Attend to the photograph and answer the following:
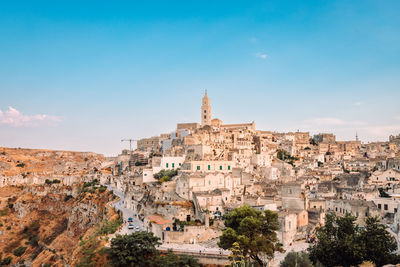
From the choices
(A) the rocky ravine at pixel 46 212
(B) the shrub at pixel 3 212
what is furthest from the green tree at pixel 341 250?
(B) the shrub at pixel 3 212

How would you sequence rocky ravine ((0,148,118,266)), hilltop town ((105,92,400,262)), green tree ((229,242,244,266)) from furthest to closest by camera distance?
1. rocky ravine ((0,148,118,266))
2. hilltop town ((105,92,400,262))
3. green tree ((229,242,244,266))

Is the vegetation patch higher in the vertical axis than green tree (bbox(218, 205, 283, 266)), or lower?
higher

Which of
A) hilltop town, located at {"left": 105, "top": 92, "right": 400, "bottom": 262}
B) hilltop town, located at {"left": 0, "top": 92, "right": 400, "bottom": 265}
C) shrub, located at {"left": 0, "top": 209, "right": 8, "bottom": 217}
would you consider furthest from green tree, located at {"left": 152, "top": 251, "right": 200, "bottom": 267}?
shrub, located at {"left": 0, "top": 209, "right": 8, "bottom": 217}

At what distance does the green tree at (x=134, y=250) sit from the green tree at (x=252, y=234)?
684cm

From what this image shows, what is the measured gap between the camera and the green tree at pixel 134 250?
29.1m

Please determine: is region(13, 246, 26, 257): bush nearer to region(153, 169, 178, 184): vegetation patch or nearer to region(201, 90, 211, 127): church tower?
region(153, 169, 178, 184): vegetation patch

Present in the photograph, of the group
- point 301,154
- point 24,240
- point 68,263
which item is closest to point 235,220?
point 68,263

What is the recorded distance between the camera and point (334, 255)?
2505 centimetres

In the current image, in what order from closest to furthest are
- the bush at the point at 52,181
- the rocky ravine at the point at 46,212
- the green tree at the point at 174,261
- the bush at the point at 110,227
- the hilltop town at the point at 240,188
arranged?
the green tree at the point at 174,261, the hilltop town at the point at 240,188, the bush at the point at 110,227, the rocky ravine at the point at 46,212, the bush at the point at 52,181

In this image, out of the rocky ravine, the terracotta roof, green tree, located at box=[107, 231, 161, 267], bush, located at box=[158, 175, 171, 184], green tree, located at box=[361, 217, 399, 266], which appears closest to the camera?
green tree, located at box=[361, 217, 399, 266]

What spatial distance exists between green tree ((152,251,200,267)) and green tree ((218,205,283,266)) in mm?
2920

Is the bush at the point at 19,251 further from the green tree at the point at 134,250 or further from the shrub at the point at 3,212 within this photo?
the green tree at the point at 134,250

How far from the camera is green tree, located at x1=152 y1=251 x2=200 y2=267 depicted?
27359mm

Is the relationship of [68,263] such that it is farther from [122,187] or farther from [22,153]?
[22,153]
